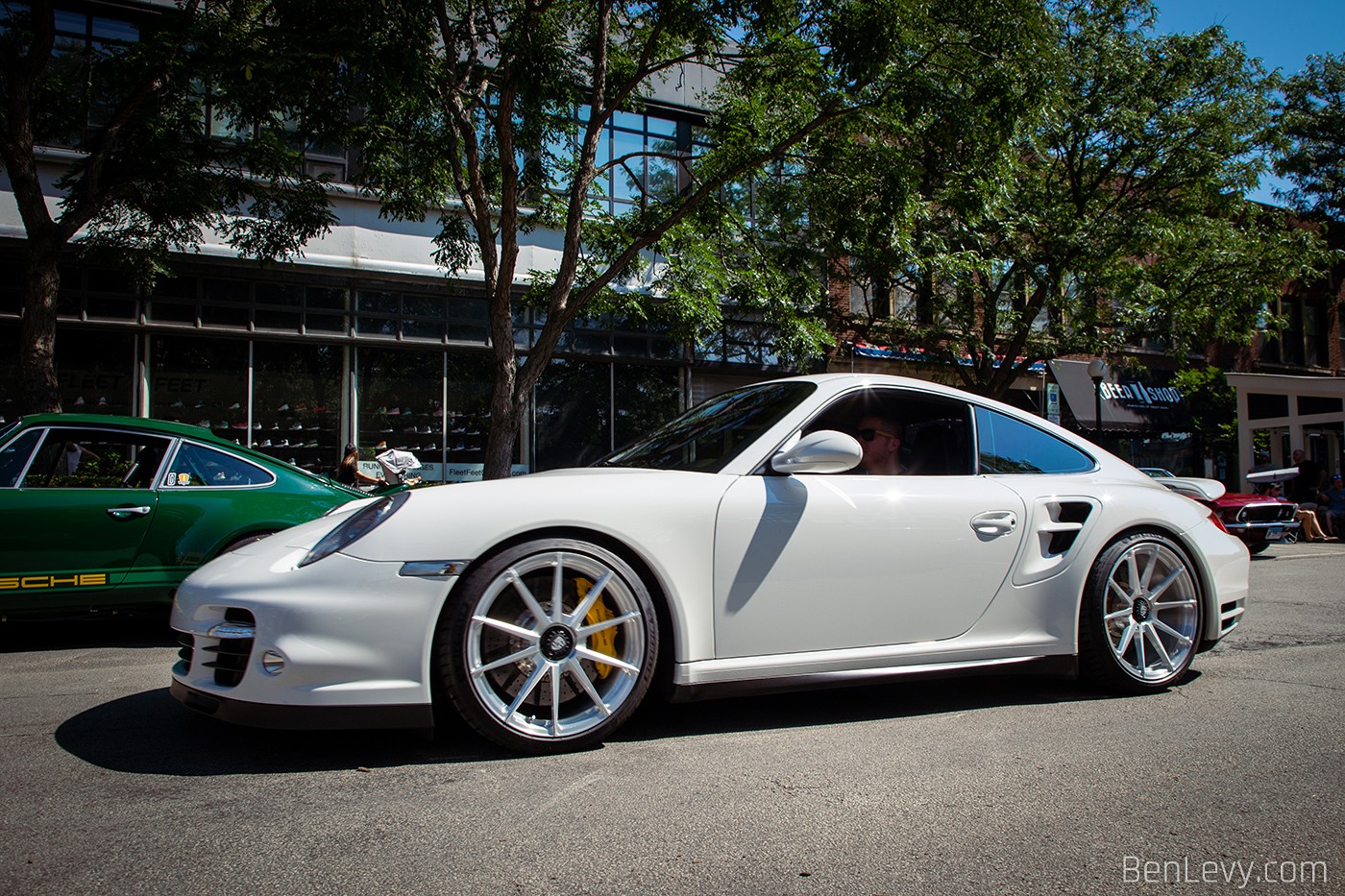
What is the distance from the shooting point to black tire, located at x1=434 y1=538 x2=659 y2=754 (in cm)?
280

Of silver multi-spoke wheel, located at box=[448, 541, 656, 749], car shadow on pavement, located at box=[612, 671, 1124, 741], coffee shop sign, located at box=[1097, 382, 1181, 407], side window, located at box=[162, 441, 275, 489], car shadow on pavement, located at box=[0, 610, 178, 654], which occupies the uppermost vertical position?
coffee shop sign, located at box=[1097, 382, 1181, 407]

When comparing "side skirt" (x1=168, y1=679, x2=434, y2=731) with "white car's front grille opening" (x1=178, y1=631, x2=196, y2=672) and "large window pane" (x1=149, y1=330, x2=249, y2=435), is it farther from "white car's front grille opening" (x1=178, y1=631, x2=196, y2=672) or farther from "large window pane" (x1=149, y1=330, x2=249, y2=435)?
"large window pane" (x1=149, y1=330, x2=249, y2=435)

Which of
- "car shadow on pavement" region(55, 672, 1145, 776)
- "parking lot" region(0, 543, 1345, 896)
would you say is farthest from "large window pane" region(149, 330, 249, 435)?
"car shadow on pavement" region(55, 672, 1145, 776)

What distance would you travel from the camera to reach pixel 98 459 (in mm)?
5340

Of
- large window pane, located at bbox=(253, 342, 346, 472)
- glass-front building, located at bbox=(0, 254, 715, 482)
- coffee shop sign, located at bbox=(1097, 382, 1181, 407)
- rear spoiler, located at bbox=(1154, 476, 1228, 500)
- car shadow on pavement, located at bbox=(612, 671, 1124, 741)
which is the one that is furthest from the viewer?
coffee shop sign, located at bbox=(1097, 382, 1181, 407)

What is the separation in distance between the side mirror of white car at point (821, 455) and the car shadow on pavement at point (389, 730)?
1.01m

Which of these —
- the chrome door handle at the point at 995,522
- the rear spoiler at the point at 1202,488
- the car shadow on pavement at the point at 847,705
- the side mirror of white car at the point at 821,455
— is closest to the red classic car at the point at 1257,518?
the rear spoiler at the point at 1202,488

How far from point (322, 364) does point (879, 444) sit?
12.3 metres

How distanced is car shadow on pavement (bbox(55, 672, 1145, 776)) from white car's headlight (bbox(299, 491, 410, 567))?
671mm

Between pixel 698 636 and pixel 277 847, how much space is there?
56.7 inches

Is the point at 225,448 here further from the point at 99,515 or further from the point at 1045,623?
the point at 1045,623

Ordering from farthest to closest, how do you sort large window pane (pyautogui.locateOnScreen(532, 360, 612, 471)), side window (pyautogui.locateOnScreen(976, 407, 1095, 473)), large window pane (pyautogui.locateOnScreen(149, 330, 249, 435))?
1. large window pane (pyautogui.locateOnScreen(532, 360, 612, 471))
2. large window pane (pyautogui.locateOnScreen(149, 330, 249, 435))
3. side window (pyautogui.locateOnScreen(976, 407, 1095, 473))

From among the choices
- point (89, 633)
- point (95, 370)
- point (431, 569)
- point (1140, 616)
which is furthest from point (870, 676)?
point (95, 370)

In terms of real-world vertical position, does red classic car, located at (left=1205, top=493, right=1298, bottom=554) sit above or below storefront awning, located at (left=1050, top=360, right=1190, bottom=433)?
below
